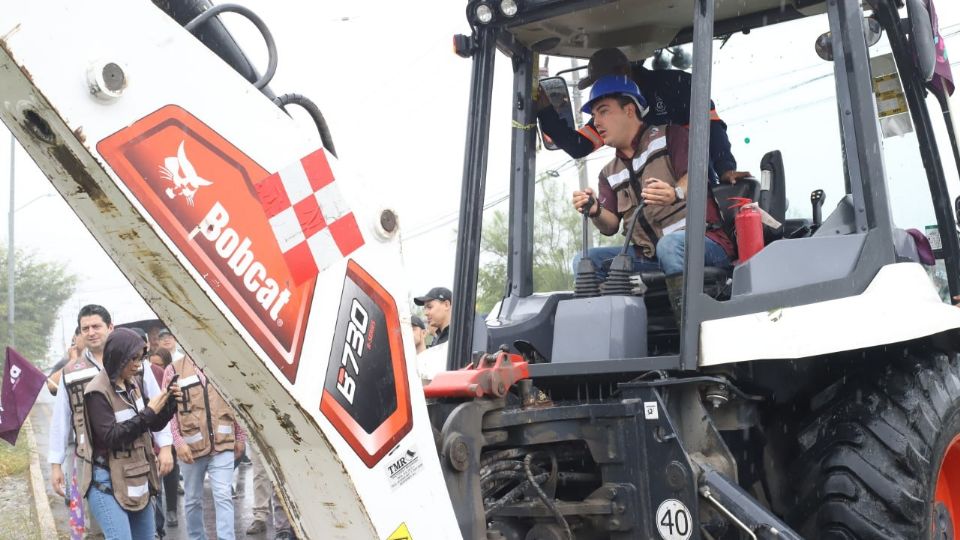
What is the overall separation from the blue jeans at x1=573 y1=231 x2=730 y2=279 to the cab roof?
982mm

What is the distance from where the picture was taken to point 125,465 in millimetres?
6082

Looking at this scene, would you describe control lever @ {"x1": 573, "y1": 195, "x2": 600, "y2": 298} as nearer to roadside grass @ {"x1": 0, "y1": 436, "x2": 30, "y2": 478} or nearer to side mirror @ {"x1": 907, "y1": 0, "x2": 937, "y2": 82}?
side mirror @ {"x1": 907, "y1": 0, "x2": 937, "y2": 82}

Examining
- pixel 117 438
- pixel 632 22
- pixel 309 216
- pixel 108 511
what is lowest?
pixel 108 511

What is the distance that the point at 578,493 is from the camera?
12.1 ft

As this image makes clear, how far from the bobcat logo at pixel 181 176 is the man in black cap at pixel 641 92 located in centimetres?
262

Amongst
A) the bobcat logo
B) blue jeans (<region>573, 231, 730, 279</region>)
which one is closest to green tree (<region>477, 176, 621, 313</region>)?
blue jeans (<region>573, 231, 730, 279</region>)

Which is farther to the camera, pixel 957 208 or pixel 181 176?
pixel 957 208

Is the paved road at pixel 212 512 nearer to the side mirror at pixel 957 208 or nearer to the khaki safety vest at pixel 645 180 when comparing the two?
the khaki safety vest at pixel 645 180

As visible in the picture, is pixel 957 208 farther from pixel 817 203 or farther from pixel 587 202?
pixel 587 202

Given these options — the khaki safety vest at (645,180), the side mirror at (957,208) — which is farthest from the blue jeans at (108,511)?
the side mirror at (957,208)

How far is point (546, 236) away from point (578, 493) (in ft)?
4.92

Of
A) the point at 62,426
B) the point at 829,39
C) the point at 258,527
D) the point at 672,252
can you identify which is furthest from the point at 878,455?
the point at 258,527

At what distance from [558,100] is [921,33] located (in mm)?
1582

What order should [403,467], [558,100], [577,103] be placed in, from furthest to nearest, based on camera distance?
[577,103] < [558,100] < [403,467]
